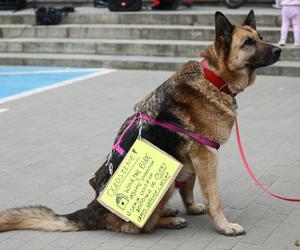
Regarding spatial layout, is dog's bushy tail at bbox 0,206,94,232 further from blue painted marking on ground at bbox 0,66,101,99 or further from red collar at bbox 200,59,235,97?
blue painted marking on ground at bbox 0,66,101,99

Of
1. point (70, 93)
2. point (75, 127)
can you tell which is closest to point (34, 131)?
point (75, 127)

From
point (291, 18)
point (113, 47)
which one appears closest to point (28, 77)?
point (113, 47)

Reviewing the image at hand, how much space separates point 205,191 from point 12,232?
59.9 inches

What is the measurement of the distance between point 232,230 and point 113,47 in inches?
370

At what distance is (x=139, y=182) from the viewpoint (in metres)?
4.68

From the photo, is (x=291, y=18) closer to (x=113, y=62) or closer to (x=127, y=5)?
(x=113, y=62)

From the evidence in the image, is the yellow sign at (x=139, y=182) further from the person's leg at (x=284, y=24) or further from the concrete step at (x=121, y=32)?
the concrete step at (x=121, y=32)

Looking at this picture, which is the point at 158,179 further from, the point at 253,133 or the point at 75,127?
the point at 75,127

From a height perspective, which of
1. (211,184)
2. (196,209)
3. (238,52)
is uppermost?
(238,52)

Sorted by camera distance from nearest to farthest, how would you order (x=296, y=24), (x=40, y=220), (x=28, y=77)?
(x=40, y=220), (x=296, y=24), (x=28, y=77)

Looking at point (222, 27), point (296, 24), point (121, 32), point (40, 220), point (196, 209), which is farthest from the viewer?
point (121, 32)

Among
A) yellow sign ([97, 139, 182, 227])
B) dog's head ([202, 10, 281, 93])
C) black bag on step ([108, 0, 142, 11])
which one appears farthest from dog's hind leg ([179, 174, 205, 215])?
black bag on step ([108, 0, 142, 11])

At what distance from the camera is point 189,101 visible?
15.2 ft

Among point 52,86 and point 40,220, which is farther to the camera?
point 52,86
